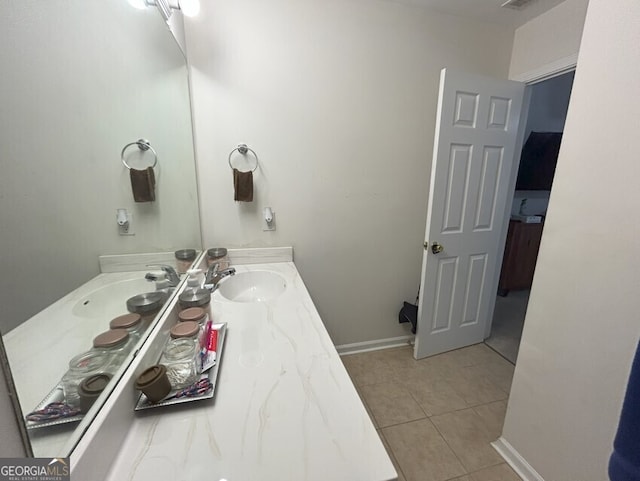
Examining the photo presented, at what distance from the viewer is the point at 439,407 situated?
1575mm

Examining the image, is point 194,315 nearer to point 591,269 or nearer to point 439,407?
point 591,269

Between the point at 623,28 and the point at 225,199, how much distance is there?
1749mm

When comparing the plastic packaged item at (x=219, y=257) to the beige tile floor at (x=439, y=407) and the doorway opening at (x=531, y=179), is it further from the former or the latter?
the doorway opening at (x=531, y=179)

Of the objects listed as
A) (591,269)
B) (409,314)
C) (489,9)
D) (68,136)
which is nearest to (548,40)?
(489,9)

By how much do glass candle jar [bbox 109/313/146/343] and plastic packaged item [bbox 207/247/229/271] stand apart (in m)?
0.73

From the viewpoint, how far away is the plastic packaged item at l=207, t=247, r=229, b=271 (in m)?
1.52

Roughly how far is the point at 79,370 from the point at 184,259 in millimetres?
790

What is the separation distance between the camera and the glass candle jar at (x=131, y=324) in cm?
71

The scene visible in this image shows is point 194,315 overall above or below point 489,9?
below

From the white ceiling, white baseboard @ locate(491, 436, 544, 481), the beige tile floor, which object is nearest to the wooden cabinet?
the beige tile floor

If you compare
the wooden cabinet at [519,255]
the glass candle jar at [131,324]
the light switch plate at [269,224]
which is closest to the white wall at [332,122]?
the light switch plate at [269,224]

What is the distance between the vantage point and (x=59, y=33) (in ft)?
1.88

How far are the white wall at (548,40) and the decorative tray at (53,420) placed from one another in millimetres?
2547

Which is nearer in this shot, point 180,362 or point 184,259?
point 180,362
